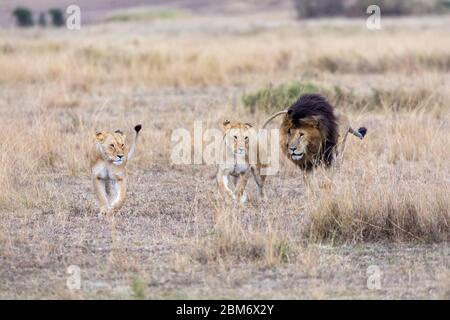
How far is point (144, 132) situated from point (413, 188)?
5.34m

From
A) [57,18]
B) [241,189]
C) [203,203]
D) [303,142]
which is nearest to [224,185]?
[241,189]

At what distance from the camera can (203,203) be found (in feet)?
33.2

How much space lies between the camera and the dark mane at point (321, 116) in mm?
10070

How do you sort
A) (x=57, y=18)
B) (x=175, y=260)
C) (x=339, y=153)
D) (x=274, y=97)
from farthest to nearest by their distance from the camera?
(x=57, y=18), (x=274, y=97), (x=339, y=153), (x=175, y=260)

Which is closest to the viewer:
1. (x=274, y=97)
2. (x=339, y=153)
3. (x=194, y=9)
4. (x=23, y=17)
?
(x=339, y=153)

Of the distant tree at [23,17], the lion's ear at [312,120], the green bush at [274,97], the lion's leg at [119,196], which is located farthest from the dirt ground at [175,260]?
the distant tree at [23,17]

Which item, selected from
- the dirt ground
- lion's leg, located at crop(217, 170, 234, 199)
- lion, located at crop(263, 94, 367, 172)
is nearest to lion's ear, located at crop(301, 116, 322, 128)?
lion, located at crop(263, 94, 367, 172)

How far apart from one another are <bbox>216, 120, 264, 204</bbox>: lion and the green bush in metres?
5.29

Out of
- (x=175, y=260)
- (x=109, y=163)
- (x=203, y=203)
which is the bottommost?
(x=175, y=260)

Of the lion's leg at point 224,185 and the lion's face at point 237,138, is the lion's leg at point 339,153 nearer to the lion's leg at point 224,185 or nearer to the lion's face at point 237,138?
the lion's face at point 237,138

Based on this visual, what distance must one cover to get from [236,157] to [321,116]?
3.12 ft

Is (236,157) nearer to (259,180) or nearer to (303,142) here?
(259,180)

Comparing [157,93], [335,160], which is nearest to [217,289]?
[335,160]

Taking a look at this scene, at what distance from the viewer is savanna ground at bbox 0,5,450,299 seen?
24.8 ft
